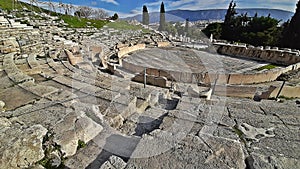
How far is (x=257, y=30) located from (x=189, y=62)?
18.9 m

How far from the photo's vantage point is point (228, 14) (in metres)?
36.0

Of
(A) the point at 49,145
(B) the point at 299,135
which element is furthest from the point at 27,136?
(B) the point at 299,135

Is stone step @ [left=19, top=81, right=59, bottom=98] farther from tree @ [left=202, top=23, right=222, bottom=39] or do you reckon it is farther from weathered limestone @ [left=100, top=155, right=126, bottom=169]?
tree @ [left=202, top=23, right=222, bottom=39]

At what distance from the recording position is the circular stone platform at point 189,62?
17281 millimetres

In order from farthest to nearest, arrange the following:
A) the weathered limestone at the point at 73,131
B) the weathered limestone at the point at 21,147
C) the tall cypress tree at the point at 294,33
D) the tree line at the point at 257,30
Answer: the tree line at the point at 257,30, the tall cypress tree at the point at 294,33, the weathered limestone at the point at 73,131, the weathered limestone at the point at 21,147

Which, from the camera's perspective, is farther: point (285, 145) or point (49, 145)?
point (285, 145)

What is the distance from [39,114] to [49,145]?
1135 millimetres

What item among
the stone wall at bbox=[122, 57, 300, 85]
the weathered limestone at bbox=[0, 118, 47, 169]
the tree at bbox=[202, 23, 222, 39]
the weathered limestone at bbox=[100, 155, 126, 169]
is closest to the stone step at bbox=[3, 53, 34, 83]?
the weathered limestone at bbox=[0, 118, 47, 169]

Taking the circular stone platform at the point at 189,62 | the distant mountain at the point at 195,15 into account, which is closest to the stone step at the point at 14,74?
the circular stone platform at the point at 189,62

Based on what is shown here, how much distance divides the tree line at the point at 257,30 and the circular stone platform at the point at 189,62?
10.0m

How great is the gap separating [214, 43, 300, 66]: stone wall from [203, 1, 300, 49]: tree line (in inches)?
257

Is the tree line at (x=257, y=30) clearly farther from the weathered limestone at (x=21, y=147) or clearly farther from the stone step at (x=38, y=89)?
the weathered limestone at (x=21, y=147)

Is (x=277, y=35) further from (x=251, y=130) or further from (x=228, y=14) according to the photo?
(x=251, y=130)

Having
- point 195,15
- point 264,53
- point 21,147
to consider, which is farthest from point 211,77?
point 195,15
